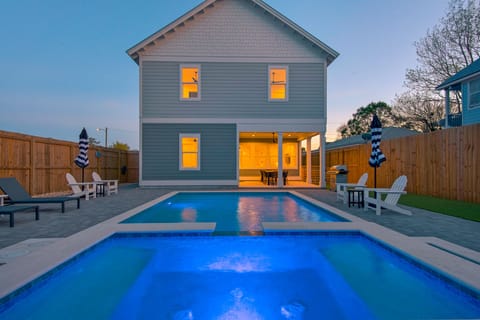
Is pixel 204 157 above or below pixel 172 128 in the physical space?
below

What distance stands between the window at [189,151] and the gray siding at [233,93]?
1.10 m

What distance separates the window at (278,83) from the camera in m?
13.9

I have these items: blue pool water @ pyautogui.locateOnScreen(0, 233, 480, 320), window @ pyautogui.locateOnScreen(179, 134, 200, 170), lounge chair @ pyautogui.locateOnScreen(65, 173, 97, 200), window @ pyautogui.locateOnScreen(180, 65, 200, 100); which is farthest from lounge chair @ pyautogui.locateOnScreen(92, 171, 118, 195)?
blue pool water @ pyautogui.locateOnScreen(0, 233, 480, 320)

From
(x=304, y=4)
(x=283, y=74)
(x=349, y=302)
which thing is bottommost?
(x=349, y=302)

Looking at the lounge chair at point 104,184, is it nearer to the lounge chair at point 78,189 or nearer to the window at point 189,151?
the lounge chair at point 78,189

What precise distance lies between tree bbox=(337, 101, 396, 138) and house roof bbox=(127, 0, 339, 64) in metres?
26.7

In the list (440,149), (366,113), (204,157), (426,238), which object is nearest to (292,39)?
(204,157)

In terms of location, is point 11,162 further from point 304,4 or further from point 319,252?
point 304,4

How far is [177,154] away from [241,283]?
1059cm

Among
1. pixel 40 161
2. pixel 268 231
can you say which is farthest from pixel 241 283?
pixel 40 161

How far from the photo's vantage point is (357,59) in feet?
79.9

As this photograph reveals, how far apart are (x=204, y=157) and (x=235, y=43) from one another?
5918 mm

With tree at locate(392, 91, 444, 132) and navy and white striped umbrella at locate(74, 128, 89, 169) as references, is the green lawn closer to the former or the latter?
navy and white striped umbrella at locate(74, 128, 89, 169)

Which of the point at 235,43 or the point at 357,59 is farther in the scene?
the point at 357,59
